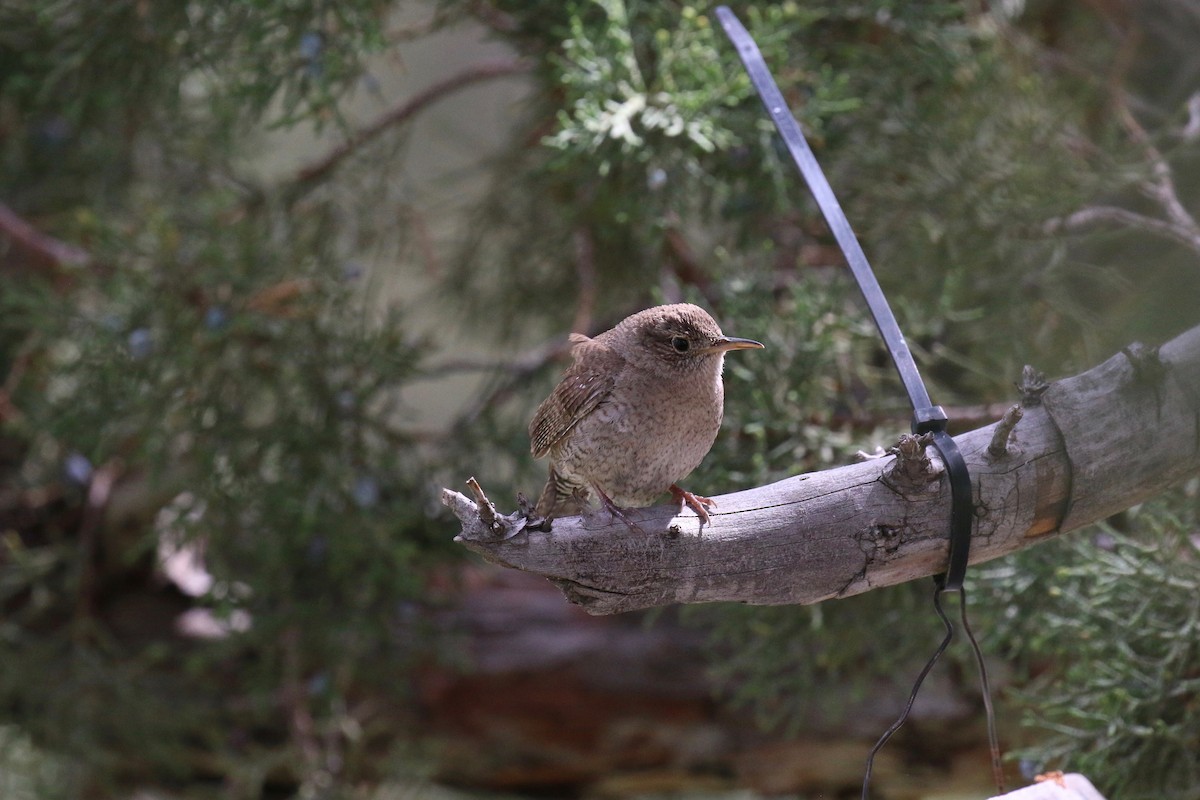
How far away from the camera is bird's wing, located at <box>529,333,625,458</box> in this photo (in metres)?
1.91

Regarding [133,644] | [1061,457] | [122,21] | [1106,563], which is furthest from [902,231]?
[133,644]

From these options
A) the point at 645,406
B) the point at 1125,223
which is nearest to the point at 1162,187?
the point at 1125,223

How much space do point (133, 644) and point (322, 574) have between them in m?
1.00

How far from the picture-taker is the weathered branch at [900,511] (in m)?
1.56

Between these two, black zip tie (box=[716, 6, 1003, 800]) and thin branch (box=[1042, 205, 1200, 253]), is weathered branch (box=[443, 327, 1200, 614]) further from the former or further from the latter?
thin branch (box=[1042, 205, 1200, 253])

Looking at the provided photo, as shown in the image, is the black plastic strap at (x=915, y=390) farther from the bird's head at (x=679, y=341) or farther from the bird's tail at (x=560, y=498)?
the bird's tail at (x=560, y=498)

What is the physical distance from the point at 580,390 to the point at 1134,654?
1.45 m

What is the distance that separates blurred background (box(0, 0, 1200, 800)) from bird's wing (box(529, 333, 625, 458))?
26.0 inches

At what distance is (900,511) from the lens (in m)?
1.64

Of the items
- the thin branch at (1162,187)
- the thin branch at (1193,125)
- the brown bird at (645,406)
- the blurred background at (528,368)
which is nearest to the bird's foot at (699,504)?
the brown bird at (645,406)

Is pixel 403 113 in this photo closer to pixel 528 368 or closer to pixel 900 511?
pixel 528 368

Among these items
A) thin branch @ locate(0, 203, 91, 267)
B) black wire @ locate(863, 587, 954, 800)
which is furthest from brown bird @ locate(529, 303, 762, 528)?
thin branch @ locate(0, 203, 91, 267)

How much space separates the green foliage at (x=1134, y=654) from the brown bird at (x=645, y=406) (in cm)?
100

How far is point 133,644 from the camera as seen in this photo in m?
3.79
